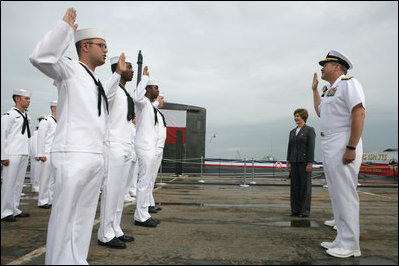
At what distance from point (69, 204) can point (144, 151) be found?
2211mm

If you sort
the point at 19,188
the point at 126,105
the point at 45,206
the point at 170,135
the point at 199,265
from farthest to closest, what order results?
the point at 170,135 → the point at 45,206 → the point at 19,188 → the point at 126,105 → the point at 199,265

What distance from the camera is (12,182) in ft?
15.6

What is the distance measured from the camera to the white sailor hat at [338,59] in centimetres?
341

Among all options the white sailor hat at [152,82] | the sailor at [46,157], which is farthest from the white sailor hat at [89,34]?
the sailor at [46,157]

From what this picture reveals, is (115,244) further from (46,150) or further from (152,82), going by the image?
(46,150)

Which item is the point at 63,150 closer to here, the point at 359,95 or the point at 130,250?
the point at 130,250

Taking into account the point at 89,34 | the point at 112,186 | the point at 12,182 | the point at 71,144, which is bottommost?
the point at 12,182

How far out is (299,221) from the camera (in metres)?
4.73

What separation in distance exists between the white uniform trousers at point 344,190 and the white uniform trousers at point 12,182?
452 cm

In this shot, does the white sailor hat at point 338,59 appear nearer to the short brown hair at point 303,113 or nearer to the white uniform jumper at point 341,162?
the white uniform jumper at point 341,162

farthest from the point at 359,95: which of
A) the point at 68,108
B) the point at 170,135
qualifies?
the point at 170,135

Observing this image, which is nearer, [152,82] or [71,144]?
[71,144]

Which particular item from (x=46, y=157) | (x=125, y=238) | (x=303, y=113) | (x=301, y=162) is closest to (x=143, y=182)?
(x=125, y=238)

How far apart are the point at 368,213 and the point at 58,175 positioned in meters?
5.30
